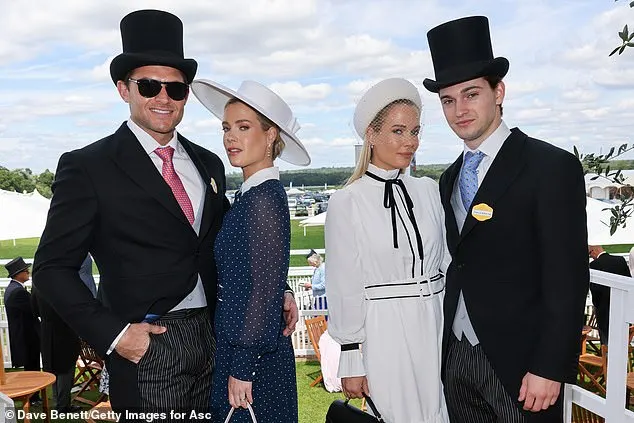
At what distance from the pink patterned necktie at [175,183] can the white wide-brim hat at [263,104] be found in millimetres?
366

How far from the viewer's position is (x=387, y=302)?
2.72 m

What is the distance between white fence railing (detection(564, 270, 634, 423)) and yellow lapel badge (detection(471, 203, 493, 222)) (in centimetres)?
100

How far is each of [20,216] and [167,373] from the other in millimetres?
16814

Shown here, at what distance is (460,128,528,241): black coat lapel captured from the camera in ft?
7.88

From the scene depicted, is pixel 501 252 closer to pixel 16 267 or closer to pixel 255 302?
pixel 255 302

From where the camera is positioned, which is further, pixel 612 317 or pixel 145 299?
pixel 612 317

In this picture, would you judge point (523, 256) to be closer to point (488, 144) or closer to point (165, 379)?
point (488, 144)

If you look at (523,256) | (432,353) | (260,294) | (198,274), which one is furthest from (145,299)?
(523,256)

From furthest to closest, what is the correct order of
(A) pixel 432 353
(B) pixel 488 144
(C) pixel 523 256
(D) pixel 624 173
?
(D) pixel 624 173 < (A) pixel 432 353 < (B) pixel 488 144 < (C) pixel 523 256

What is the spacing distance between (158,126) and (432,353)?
5.33ft

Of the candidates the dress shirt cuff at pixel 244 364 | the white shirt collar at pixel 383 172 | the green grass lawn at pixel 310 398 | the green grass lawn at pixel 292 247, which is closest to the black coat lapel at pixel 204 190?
the dress shirt cuff at pixel 244 364

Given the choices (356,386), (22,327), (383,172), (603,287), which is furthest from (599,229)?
(356,386)

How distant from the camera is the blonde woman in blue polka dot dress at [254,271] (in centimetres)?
253

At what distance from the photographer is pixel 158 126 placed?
2.64 meters
